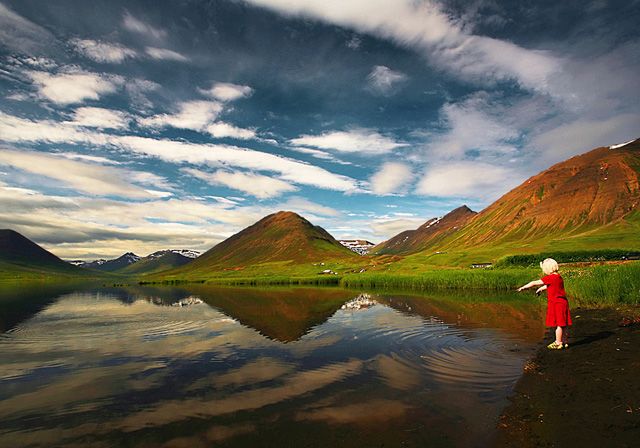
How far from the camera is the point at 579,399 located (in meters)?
9.20

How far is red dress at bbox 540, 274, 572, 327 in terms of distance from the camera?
13930mm

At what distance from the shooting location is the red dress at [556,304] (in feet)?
45.7

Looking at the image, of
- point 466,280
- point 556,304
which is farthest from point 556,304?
point 466,280

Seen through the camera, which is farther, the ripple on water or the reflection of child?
the reflection of child

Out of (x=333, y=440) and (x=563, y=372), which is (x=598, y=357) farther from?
(x=333, y=440)

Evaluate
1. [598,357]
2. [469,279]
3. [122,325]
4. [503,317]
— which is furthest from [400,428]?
[469,279]

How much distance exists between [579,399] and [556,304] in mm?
5532

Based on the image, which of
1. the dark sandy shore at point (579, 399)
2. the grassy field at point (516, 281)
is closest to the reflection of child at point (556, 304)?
the dark sandy shore at point (579, 399)

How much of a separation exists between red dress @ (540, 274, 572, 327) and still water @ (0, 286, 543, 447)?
1.80m

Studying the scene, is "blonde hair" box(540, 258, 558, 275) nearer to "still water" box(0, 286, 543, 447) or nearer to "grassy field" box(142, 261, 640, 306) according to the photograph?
"still water" box(0, 286, 543, 447)

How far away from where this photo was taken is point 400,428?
8.63m

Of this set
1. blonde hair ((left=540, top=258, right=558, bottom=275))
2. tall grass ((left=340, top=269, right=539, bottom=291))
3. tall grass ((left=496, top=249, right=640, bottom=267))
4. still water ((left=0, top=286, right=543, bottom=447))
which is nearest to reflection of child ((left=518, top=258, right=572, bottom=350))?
blonde hair ((left=540, top=258, right=558, bottom=275))

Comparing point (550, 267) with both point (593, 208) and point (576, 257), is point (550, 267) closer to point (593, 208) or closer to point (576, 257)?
point (576, 257)

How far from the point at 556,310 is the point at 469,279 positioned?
4964 centimetres
